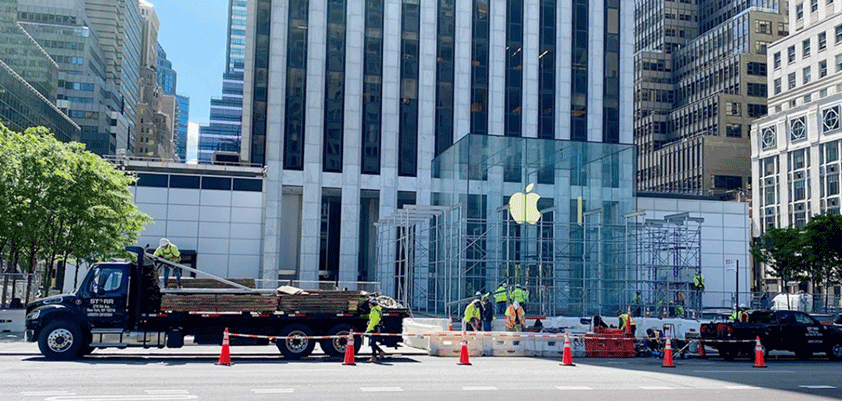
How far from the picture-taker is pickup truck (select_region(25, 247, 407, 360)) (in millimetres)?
22203

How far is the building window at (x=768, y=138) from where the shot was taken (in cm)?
10050

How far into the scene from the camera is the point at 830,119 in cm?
9012

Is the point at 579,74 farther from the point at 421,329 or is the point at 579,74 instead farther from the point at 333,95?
the point at 421,329

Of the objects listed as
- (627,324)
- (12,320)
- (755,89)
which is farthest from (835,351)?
(755,89)

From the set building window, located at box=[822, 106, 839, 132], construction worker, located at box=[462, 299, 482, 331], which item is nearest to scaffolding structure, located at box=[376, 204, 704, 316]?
construction worker, located at box=[462, 299, 482, 331]

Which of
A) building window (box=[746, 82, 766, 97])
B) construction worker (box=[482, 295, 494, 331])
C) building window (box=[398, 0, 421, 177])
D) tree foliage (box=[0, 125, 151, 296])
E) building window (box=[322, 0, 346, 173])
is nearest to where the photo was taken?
construction worker (box=[482, 295, 494, 331])

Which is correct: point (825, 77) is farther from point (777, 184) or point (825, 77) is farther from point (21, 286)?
point (21, 286)

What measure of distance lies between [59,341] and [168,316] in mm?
2639

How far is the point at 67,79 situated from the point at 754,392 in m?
132

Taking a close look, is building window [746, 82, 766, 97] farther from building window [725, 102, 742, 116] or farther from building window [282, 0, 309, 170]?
building window [282, 0, 309, 170]

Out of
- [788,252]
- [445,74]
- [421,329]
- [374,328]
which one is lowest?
[421,329]

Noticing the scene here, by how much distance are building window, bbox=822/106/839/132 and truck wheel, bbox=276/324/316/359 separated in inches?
3146

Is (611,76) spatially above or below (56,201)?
above

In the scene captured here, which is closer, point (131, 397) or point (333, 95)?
point (131, 397)
